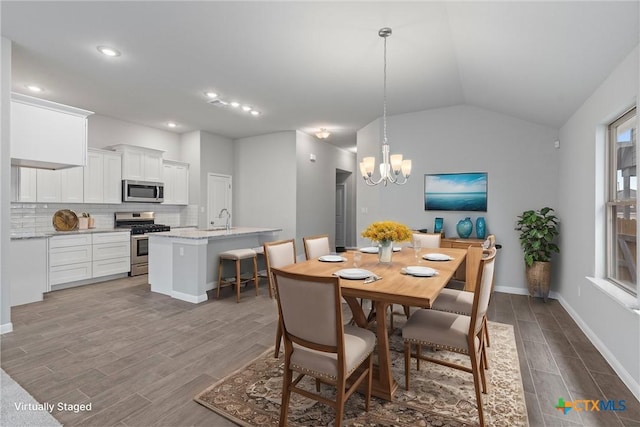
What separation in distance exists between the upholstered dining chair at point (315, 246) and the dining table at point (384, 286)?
16.0 inches

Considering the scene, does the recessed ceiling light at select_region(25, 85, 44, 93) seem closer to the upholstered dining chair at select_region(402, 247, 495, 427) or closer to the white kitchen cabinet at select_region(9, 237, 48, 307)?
→ the white kitchen cabinet at select_region(9, 237, 48, 307)

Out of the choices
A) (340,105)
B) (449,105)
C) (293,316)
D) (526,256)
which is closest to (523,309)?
(526,256)

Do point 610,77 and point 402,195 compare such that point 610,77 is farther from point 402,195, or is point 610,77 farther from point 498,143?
point 402,195

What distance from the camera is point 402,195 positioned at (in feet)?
17.4

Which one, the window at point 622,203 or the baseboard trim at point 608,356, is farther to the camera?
the window at point 622,203

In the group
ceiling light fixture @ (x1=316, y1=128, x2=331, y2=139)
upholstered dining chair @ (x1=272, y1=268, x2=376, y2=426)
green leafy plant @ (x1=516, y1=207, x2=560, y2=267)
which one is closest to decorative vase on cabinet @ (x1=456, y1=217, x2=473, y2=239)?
green leafy plant @ (x1=516, y1=207, x2=560, y2=267)

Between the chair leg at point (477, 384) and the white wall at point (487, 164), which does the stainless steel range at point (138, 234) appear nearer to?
the white wall at point (487, 164)

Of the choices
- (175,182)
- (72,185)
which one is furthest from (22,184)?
(175,182)

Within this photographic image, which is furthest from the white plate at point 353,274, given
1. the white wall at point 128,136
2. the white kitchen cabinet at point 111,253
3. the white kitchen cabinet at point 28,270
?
the white wall at point 128,136

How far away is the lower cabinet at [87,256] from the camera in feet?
14.9

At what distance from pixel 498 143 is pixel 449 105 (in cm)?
96

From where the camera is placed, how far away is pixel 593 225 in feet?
9.57

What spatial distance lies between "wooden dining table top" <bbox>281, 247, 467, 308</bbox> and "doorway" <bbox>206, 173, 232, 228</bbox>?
4789 mm

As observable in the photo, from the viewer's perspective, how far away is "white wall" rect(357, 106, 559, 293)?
439 cm
